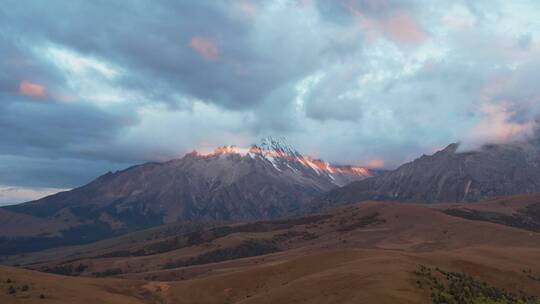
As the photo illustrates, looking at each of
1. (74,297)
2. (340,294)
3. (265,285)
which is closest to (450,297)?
(340,294)

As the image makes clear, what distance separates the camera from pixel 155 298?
81.9 metres

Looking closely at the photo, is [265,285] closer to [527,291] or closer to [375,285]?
[375,285]

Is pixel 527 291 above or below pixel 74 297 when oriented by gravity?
below

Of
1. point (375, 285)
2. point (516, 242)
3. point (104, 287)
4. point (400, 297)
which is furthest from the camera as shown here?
point (516, 242)

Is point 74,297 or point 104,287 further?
point 104,287

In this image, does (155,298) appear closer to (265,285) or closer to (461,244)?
(265,285)

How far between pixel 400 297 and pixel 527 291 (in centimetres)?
3232

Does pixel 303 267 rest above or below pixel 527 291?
above

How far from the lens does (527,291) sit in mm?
75812

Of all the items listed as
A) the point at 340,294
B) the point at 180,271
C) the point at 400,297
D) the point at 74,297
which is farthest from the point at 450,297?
the point at 180,271

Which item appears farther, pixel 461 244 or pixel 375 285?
pixel 461 244

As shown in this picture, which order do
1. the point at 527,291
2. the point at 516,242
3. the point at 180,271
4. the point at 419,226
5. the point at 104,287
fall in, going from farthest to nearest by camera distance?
1. the point at 419,226
2. the point at 180,271
3. the point at 516,242
4. the point at 104,287
5. the point at 527,291

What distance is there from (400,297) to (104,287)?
153 ft

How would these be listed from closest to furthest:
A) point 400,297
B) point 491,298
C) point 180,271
A: point 400,297
point 491,298
point 180,271
